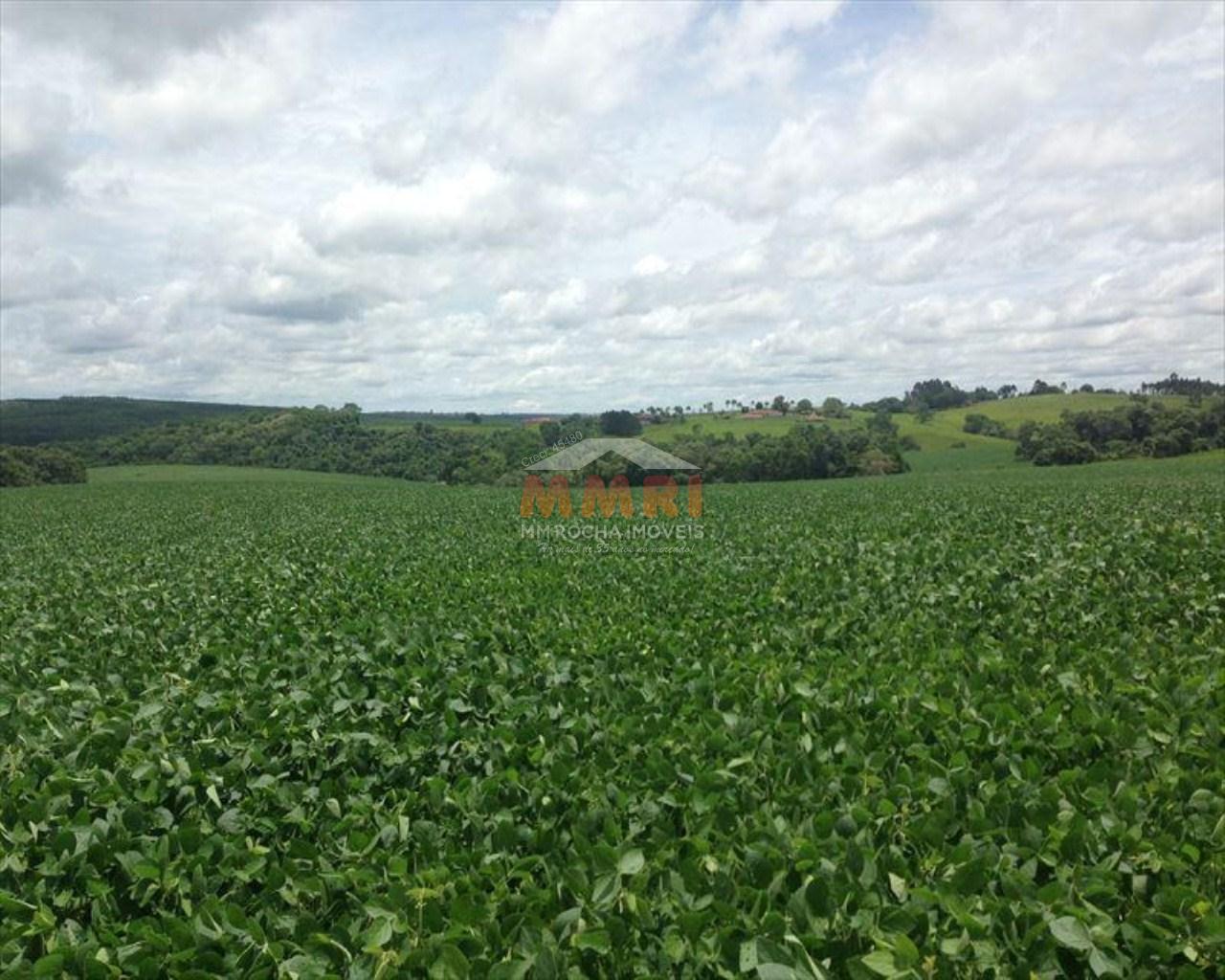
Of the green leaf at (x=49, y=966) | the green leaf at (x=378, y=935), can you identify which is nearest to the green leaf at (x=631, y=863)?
the green leaf at (x=378, y=935)

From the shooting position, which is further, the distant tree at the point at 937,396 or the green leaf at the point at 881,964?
the distant tree at the point at 937,396

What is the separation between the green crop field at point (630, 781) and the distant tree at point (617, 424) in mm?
30137

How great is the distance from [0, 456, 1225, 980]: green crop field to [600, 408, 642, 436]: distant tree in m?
30.1

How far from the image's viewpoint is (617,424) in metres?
41.4

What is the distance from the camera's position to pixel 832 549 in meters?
13.1

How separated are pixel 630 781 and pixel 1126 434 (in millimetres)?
90065

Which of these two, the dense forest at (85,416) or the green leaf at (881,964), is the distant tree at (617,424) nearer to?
the green leaf at (881,964)

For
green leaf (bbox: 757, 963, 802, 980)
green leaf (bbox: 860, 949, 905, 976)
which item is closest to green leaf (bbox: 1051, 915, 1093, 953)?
green leaf (bbox: 860, 949, 905, 976)

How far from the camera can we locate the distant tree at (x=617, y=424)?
40037 millimetres

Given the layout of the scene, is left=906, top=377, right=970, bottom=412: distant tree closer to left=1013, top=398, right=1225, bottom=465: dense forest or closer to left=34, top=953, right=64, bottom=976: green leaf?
left=1013, top=398, right=1225, bottom=465: dense forest

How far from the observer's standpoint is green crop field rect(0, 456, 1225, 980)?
283cm

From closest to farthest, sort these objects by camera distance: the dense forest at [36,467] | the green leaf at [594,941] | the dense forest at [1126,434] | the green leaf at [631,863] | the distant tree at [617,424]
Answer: the green leaf at [594,941]
the green leaf at [631,863]
the distant tree at [617,424]
the dense forest at [36,467]
the dense forest at [1126,434]

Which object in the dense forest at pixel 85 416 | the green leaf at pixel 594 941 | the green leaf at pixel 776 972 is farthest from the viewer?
the dense forest at pixel 85 416

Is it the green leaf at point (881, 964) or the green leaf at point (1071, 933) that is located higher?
the green leaf at point (1071, 933)
